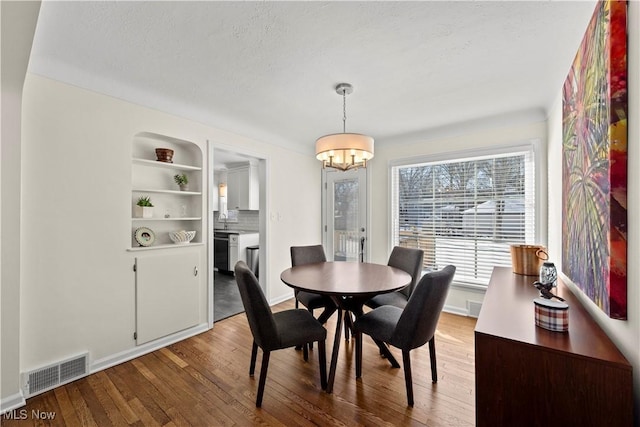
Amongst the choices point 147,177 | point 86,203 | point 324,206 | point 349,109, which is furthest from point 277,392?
point 324,206

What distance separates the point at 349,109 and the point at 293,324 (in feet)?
7.15

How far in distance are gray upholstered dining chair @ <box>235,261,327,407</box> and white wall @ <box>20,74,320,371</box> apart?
132 cm

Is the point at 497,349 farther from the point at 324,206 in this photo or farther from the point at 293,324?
the point at 324,206

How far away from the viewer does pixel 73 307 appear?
6.95 ft

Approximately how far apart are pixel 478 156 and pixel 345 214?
2.04 m

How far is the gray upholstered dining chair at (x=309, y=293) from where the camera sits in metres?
2.46

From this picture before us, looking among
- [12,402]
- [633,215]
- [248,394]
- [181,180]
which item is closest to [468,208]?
[633,215]

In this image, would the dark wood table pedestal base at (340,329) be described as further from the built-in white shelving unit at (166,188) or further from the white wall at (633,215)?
the built-in white shelving unit at (166,188)

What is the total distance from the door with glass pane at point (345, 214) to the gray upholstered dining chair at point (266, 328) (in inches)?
94.3

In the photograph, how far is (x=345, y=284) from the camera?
2.10 meters

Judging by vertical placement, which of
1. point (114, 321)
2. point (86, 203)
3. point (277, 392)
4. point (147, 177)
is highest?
point (147, 177)

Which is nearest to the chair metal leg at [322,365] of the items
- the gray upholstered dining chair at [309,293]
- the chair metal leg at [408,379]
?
the gray upholstered dining chair at [309,293]

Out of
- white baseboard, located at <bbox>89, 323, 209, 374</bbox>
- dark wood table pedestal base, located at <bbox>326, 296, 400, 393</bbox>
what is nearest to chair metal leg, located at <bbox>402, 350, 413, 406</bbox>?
dark wood table pedestal base, located at <bbox>326, 296, 400, 393</bbox>

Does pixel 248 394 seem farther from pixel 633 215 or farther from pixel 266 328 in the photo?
pixel 633 215
